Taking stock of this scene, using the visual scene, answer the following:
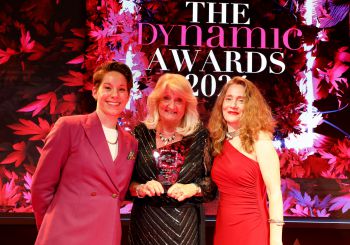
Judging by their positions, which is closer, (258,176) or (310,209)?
(258,176)

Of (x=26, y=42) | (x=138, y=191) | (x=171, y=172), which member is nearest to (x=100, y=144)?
(x=138, y=191)

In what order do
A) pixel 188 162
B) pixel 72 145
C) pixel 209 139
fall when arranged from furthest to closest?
pixel 209 139, pixel 188 162, pixel 72 145

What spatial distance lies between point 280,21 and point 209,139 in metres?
1.73

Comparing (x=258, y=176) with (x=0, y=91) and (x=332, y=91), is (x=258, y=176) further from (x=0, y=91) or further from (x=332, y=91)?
(x=0, y=91)

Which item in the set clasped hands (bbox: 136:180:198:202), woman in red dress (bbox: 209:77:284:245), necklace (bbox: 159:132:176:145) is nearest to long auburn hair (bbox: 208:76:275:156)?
woman in red dress (bbox: 209:77:284:245)

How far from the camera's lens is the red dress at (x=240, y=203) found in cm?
236

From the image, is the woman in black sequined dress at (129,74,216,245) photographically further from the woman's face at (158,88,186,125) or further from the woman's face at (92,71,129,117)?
the woman's face at (92,71,129,117)

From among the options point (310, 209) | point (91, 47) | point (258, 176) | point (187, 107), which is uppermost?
point (91, 47)

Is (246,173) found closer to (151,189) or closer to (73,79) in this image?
(151,189)

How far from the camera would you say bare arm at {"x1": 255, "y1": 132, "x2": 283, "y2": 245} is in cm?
229

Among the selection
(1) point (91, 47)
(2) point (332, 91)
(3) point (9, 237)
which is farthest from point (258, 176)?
(3) point (9, 237)

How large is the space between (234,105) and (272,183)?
51 centimetres

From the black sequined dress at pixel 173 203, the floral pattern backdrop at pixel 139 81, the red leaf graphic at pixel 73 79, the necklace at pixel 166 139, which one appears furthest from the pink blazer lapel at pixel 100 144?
the red leaf graphic at pixel 73 79

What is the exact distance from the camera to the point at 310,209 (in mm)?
3631
